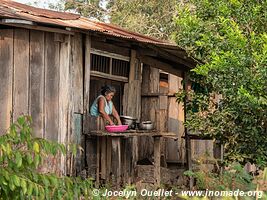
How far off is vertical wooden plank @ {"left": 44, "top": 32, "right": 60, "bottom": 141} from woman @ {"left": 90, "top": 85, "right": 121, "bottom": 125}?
3.09ft

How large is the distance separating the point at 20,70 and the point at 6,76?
25 centimetres

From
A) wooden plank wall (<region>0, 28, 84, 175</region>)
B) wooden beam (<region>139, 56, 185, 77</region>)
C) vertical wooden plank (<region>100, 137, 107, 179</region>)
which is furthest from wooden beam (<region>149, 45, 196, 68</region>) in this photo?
wooden plank wall (<region>0, 28, 84, 175</region>)

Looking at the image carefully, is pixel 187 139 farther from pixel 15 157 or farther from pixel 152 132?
pixel 15 157

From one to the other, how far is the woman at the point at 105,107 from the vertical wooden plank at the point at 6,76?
147 cm

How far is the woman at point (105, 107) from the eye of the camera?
8.76 m

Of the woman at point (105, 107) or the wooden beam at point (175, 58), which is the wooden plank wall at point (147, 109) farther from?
the woman at point (105, 107)

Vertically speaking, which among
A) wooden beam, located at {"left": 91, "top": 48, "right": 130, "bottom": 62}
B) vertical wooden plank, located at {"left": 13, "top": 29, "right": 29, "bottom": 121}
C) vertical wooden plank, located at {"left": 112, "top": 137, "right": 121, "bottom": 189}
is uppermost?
wooden beam, located at {"left": 91, "top": 48, "right": 130, "bottom": 62}

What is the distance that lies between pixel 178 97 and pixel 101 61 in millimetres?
1677

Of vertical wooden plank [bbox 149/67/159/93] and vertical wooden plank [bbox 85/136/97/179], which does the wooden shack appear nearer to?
vertical wooden plank [bbox 85/136/97/179]

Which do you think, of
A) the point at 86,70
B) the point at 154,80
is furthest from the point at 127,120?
the point at 154,80

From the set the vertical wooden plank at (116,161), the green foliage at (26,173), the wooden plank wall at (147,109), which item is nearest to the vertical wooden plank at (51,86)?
the vertical wooden plank at (116,161)

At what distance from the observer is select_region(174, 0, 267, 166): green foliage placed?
7.11 metres

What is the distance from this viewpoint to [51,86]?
7.97 m

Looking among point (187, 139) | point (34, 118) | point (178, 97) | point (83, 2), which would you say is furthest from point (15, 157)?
point (83, 2)
